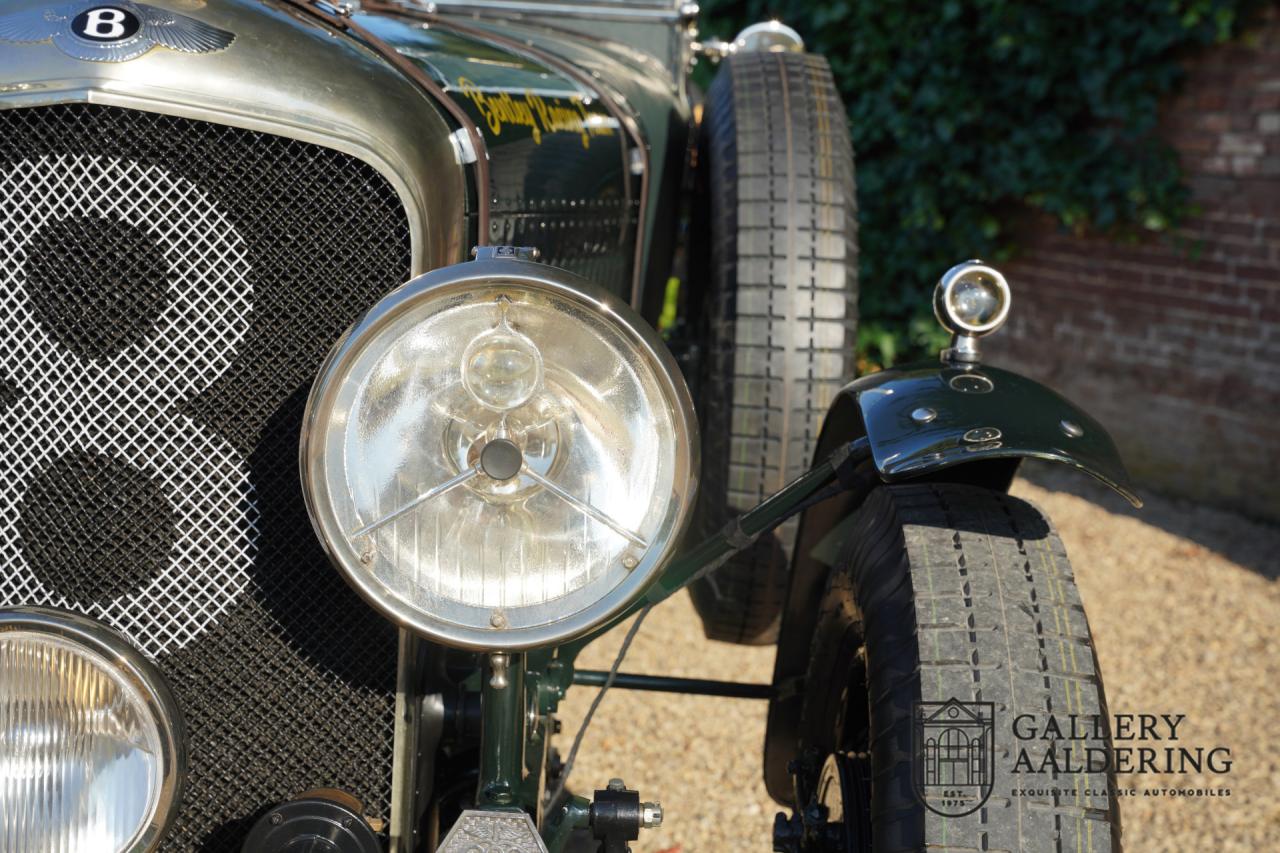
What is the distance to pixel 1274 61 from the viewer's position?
4.61 meters

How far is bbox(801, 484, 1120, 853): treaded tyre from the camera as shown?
1331 mm

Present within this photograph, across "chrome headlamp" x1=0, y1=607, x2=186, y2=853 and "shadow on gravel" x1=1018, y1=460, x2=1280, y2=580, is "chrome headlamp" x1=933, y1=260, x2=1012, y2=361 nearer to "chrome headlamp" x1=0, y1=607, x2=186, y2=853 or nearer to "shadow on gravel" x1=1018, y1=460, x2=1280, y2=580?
"chrome headlamp" x1=0, y1=607, x2=186, y2=853

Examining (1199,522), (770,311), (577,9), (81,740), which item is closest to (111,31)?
(81,740)

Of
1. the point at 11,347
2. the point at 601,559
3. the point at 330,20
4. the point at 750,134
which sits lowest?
the point at 601,559

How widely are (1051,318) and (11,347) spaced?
193 inches

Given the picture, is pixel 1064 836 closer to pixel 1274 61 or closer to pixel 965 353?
pixel 965 353

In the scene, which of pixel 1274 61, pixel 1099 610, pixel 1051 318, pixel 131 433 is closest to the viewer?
pixel 131 433

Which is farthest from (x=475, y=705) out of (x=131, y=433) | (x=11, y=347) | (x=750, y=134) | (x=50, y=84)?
(x=750, y=134)

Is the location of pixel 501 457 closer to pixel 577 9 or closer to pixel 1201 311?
pixel 577 9

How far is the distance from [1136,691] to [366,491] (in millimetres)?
2848

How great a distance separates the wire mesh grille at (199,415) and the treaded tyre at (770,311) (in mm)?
1115

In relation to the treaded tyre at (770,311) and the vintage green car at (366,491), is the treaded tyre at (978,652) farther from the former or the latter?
Answer: the treaded tyre at (770,311)

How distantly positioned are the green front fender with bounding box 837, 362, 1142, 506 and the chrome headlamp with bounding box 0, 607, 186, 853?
34.0 inches

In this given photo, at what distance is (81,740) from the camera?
1.36 meters
